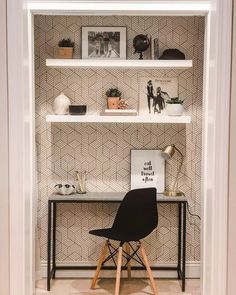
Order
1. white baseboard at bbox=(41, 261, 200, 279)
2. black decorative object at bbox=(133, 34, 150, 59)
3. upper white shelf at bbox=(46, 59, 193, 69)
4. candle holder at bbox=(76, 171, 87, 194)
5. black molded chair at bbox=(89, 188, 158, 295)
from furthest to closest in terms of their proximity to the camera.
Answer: white baseboard at bbox=(41, 261, 200, 279)
candle holder at bbox=(76, 171, 87, 194)
black decorative object at bbox=(133, 34, 150, 59)
upper white shelf at bbox=(46, 59, 193, 69)
black molded chair at bbox=(89, 188, 158, 295)

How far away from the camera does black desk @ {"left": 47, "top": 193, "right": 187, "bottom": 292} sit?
14.3 ft

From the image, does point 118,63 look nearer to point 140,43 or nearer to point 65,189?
point 140,43

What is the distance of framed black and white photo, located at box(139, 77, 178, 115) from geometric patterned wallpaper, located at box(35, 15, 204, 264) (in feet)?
0.16

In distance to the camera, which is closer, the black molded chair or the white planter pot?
the black molded chair

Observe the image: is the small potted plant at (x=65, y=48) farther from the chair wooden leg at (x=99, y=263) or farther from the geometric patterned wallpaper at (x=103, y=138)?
the chair wooden leg at (x=99, y=263)

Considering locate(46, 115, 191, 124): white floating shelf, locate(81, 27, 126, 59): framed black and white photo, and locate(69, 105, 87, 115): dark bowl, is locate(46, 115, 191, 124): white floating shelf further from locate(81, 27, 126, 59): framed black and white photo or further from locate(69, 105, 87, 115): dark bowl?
locate(81, 27, 126, 59): framed black and white photo

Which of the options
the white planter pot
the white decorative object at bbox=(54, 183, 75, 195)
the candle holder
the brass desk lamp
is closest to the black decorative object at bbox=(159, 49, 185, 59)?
the white planter pot

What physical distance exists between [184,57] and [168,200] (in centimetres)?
120

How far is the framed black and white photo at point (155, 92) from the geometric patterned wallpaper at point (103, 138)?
1.9 inches

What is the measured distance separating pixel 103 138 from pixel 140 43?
883mm

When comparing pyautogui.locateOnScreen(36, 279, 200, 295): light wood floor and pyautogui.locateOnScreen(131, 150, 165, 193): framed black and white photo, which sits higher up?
pyautogui.locateOnScreen(131, 150, 165, 193): framed black and white photo

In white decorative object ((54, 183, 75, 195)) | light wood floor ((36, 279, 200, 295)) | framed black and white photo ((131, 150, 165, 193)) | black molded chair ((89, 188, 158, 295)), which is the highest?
framed black and white photo ((131, 150, 165, 193))
